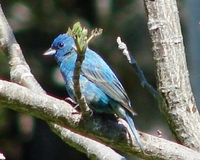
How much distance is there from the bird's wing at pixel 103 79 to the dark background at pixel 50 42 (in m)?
1.92

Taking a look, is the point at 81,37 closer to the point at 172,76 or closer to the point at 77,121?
the point at 77,121

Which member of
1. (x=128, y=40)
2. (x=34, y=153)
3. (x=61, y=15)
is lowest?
(x=34, y=153)

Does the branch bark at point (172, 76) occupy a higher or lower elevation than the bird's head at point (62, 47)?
lower

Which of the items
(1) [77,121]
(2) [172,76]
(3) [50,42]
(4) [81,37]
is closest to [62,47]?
(2) [172,76]

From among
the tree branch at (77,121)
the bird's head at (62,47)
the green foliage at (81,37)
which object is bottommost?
the tree branch at (77,121)

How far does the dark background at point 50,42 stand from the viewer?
5.08m

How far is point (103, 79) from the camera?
3041mm

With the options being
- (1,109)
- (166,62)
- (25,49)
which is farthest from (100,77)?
(25,49)

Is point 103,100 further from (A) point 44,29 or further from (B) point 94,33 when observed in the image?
(A) point 44,29

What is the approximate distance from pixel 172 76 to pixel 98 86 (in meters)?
0.41

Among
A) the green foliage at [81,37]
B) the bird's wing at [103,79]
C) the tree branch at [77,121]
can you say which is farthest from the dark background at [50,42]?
Answer: the green foliage at [81,37]

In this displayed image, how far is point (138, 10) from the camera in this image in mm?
5309

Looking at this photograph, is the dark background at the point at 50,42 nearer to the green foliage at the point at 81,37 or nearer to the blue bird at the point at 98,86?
the blue bird at the point at 98,86

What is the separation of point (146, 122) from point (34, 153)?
0.97 meters
